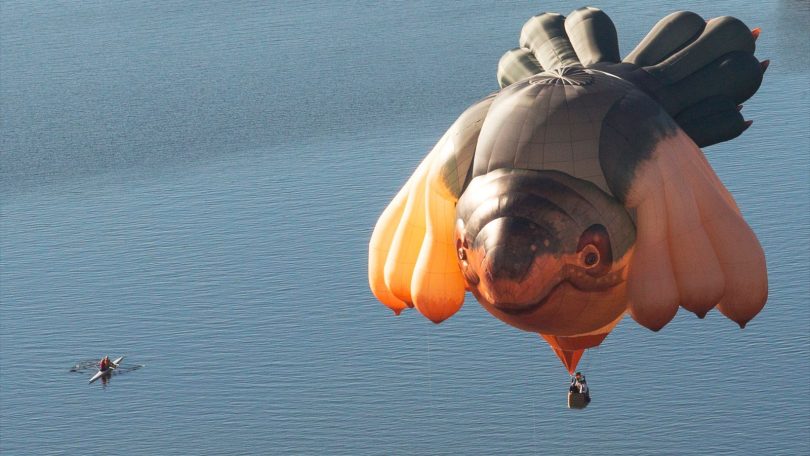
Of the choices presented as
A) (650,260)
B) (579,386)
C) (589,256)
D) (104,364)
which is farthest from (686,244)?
(104,364)

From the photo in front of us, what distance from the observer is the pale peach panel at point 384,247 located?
4438 cm

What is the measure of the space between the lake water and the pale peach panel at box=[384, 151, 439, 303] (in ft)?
181

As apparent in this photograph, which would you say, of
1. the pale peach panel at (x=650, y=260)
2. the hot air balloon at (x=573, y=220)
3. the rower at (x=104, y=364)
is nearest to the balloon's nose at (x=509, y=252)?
the hot air balloon at (x=573, y=220)

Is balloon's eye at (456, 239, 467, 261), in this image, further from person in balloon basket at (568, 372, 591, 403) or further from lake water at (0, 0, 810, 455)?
lake water at (0, 0, 810, 455)

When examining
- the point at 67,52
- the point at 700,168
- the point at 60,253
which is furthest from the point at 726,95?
the point at 67,52

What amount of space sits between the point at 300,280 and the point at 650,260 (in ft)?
238

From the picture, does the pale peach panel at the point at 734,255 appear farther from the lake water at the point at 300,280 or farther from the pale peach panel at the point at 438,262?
the lake water at the point at 300,280

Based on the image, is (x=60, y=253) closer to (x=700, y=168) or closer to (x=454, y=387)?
(x=454, y=387)

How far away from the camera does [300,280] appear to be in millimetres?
112062

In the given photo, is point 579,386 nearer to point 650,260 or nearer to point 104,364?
point 650,260

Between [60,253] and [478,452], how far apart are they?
35.4 metres

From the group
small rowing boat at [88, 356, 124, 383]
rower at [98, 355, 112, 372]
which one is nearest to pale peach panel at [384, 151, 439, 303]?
rower at [98, 355, 112, 372]

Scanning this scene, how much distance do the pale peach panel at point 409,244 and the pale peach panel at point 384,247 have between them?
0.59 metres

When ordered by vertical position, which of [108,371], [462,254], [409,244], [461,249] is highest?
[108,371]
